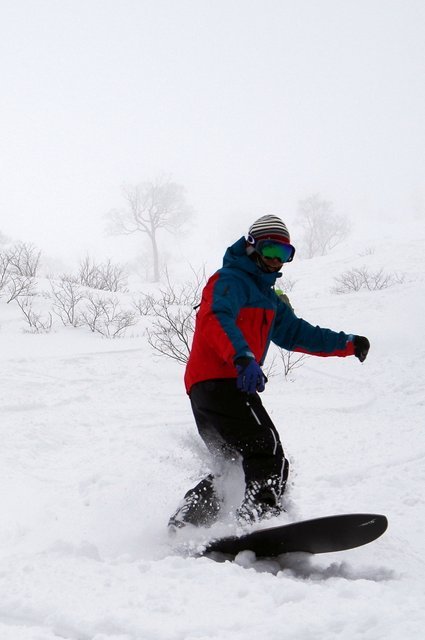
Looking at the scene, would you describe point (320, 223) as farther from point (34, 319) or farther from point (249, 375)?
point (249, 375)

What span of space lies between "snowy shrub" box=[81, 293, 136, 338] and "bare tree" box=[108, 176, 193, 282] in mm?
22041

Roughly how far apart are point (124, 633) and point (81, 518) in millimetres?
1392

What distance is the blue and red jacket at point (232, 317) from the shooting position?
7.49 ft

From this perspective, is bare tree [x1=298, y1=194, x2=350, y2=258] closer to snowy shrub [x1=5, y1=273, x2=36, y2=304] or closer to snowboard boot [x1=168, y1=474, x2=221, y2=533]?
snowy shrub [x1=5, y1=273, x2=36, y2=304]

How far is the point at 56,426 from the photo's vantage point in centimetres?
449

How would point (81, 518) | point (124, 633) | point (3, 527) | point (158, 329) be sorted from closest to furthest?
point (124, 633)
point (3, 527)
point (81, 518)
point (158, 329)

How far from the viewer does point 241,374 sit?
2.18 meters

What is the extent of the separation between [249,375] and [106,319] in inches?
265

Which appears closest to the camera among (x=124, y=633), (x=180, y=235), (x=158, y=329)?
(x=124, y=633)

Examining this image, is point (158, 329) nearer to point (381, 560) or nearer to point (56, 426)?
point (56, 426)

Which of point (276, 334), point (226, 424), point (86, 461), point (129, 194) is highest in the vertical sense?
point (129, 194)

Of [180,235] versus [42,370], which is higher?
[180,235]

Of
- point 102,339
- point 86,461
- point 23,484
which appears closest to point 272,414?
point 86,461

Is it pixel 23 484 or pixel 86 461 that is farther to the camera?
pixel 86 461
